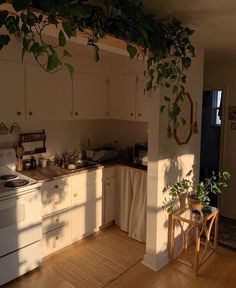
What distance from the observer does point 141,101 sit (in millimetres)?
3238

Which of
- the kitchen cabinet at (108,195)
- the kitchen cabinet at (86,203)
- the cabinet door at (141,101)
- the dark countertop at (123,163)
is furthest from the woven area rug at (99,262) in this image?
the cabinet door at (141,101)

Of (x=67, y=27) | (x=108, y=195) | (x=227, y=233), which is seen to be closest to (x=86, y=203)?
(x=108, y=195)

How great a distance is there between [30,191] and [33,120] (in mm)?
872

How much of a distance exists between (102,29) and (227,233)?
2951 millimetres

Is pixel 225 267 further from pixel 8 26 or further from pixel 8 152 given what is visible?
pixel 8 26

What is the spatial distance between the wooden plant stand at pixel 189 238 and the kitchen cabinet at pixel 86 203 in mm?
985

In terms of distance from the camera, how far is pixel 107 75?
362 cm

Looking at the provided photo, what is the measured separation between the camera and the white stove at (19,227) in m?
2.26

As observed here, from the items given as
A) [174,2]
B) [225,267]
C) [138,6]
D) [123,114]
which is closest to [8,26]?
[138,6]

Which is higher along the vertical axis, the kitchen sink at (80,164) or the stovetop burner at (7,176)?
the kitchen sink at (80,164)

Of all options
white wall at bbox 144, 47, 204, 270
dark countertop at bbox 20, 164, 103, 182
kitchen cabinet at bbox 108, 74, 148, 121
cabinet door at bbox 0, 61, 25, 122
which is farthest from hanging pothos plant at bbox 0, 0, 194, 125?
dark countertop at bbox 20, 164, 103, 182

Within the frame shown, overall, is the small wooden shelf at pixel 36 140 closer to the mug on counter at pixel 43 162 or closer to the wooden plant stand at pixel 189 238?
the mug on counter at pixel 43 162

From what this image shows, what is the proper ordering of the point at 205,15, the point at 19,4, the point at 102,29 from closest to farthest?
the point at 19,4 < the point at 102,29 < the point at 205,15

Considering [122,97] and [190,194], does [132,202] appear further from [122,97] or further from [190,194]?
[122,97]
